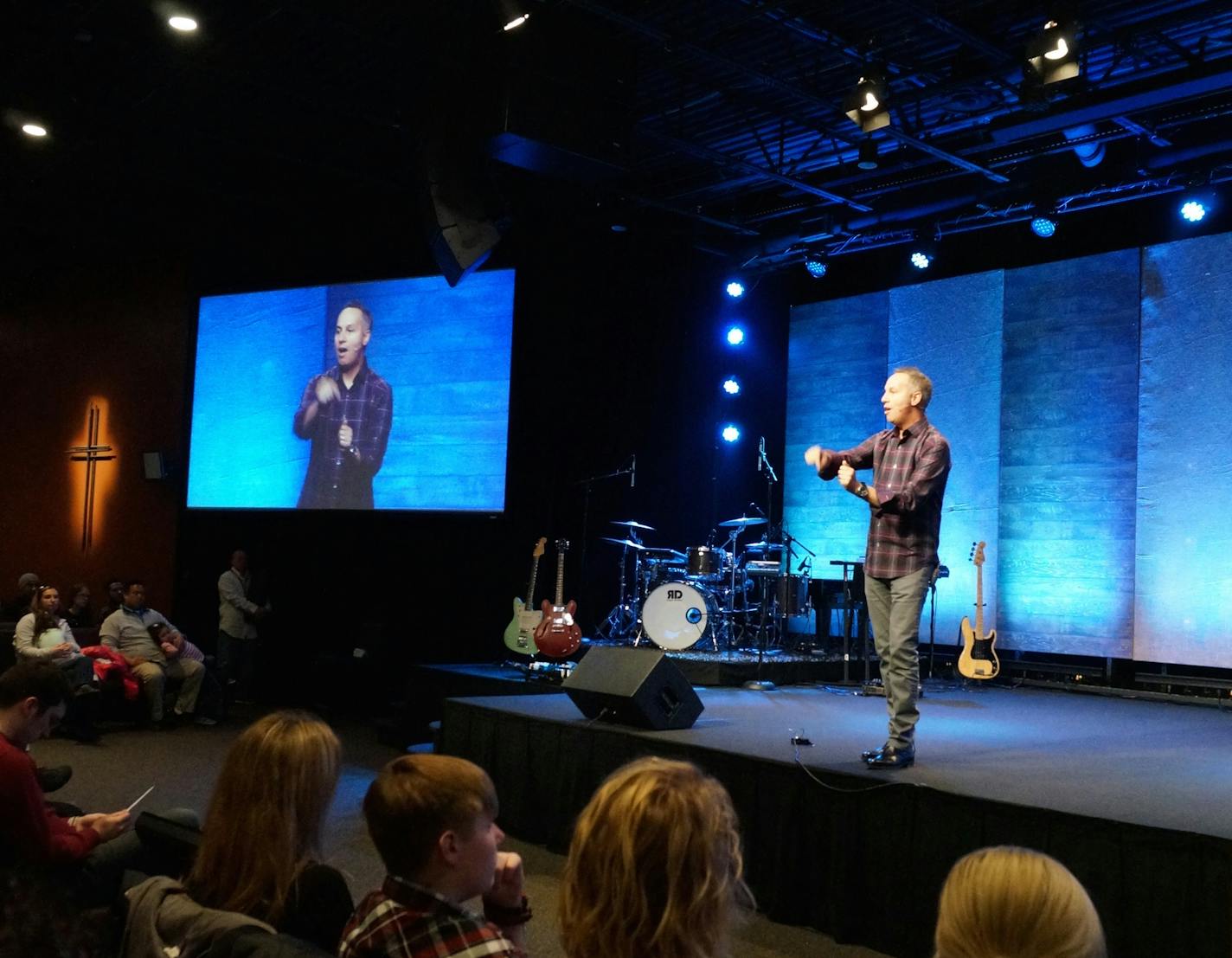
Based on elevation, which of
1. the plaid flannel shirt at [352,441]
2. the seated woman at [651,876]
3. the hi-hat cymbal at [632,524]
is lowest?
the seated woman at [651,876]

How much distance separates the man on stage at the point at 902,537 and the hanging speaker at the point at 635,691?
1148 mm

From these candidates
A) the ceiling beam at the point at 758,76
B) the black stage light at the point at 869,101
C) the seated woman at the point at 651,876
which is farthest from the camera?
the black stage light at the point at 869,101

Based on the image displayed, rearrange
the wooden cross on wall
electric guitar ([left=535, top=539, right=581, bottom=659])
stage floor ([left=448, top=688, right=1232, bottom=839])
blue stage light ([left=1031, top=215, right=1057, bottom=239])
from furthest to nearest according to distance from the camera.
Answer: the wooden cross on wall → blue stage light ([left=1031, top=215, right=1057, bottom=239]) → electric guitar ([left=535, top=539, right=581, bottom=659]) → stage floor ([left=448, top=688, right=1232, bottom=839])

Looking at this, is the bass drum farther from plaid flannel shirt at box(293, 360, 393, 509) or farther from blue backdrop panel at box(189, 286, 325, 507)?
blue backdrop panel at box(189, 286, 325, 507)

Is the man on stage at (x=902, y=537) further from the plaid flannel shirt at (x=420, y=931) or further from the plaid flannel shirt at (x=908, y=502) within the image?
the plaid flannel shirt at (x=420, y=931)

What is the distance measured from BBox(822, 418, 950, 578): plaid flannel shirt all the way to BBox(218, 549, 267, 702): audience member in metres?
7.38

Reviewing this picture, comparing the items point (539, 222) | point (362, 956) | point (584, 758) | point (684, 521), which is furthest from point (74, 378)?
point (362, 956)

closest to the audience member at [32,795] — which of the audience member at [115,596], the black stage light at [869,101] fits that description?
the black stage light at [869,101]

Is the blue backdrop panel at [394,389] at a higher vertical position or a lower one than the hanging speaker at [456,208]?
lower

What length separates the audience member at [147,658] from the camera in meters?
9.20

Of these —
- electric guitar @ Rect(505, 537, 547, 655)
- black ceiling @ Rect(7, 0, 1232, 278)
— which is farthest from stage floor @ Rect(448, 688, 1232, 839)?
black ceiling @ Rect(7, 0, 1232, 278)

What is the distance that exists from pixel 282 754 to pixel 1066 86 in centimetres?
681

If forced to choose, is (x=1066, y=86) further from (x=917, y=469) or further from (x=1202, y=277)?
(x=917, y=469)

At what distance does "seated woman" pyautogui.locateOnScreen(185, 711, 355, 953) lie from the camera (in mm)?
2049
